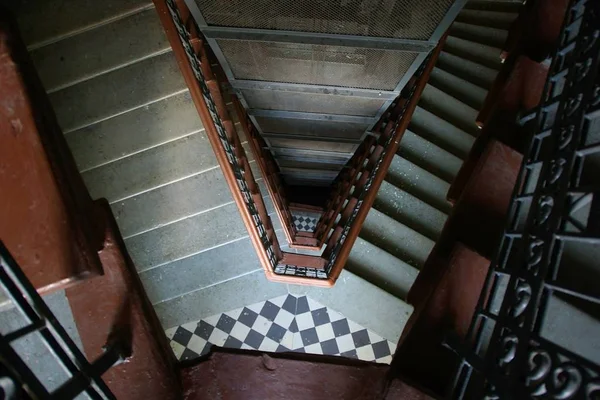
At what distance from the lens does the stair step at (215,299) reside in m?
3.89

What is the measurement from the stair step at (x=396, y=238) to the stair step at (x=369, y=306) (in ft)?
1.36

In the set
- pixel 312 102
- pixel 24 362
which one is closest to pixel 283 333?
pixel 312 102

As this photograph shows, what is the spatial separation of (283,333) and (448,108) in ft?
10.00

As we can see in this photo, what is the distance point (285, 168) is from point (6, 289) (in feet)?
18.6

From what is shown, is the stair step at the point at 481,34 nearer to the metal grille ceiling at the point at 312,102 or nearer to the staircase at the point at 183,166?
the staircase at the point at 183,166

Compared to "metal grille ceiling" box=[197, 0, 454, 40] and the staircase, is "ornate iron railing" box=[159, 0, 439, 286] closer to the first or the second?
the staircase

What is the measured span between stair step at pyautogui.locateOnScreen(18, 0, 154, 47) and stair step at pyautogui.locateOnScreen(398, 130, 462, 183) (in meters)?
2.75

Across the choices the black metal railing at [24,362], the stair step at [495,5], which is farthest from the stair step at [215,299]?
the stair step at [495,5]

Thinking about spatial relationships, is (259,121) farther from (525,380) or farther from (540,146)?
(525,380)

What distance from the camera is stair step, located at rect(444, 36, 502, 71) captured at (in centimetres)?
464

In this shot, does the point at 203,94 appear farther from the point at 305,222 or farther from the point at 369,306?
the point at 305,222

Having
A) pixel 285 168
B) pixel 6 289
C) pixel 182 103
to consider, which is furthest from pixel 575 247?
pixel 285 168

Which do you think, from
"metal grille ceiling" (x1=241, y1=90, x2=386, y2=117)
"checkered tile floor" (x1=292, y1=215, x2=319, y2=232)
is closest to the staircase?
"metal grille ceiling" (x1=241, y1=90, x2=386, y2=117)

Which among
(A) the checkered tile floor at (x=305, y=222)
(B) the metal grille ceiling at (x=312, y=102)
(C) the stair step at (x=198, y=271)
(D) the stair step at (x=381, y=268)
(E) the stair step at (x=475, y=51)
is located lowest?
(C) the stair step at (x=198, y=271)
